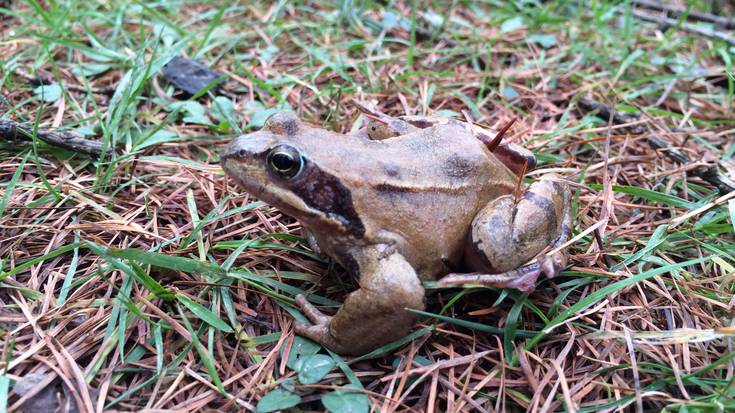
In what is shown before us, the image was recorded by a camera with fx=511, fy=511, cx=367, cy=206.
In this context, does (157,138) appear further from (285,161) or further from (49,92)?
(285,161)

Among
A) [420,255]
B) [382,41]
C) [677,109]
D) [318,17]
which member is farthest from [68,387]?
[677,109]

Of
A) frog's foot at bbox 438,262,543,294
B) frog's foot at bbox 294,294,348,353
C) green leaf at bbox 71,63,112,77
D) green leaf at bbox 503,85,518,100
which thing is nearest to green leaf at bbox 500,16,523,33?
green leaf at bbox 503,85,518,100

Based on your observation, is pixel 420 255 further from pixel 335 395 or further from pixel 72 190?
pixel 72 190

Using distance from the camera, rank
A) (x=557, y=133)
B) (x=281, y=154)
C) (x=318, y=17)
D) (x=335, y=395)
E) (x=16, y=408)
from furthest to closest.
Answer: (x=318, y=17)
(x=557, y=133)
(x=281, y=154)
(x=335, y=395)
(x=16, y=408)

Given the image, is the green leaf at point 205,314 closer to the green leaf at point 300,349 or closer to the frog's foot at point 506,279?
the green leaf at point 300,349

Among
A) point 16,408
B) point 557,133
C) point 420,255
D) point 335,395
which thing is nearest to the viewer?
point 16,408

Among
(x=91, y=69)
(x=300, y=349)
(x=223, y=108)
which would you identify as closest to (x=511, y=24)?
(x=223, y=108)
